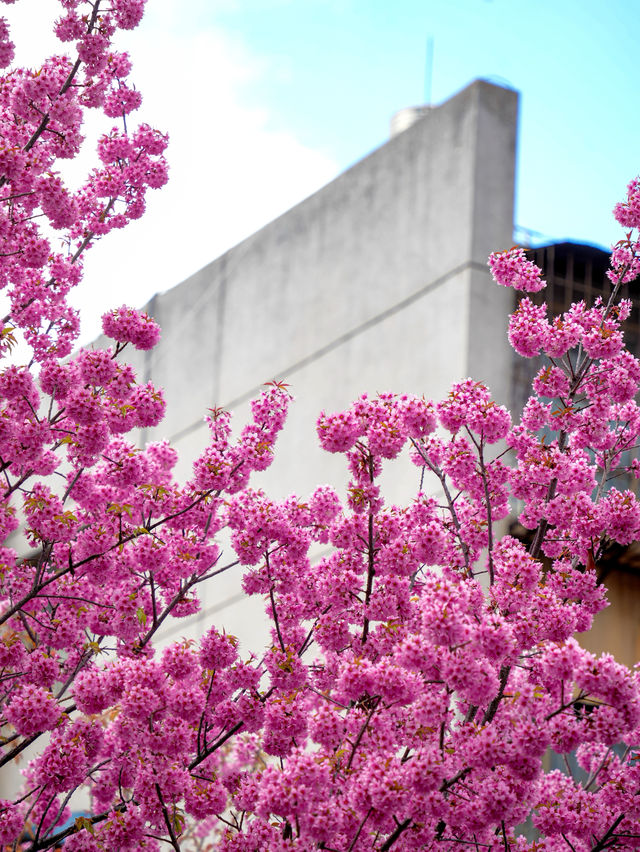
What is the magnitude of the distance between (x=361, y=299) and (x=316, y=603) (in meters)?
9.51

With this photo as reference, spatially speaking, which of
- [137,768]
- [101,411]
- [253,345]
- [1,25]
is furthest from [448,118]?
[137,768]

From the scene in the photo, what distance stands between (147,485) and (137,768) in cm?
144

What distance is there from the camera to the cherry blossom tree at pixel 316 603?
4676 millimetres

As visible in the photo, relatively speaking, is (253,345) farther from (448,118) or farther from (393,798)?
(393,798)

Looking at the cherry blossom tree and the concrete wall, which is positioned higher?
the concrete wall

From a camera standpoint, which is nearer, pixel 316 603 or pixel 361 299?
Answer: pixel 316 603

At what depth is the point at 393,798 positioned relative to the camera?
4.52 m

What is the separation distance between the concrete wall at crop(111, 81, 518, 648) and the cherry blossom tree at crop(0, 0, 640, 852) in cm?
652

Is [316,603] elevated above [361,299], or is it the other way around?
[361,299]

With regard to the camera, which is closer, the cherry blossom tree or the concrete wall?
the cherry blossom tree

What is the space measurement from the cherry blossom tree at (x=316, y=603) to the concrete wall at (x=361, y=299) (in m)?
6.52

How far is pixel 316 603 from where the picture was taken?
588 centimetres

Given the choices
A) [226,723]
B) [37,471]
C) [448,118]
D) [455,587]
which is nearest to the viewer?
[455,587]

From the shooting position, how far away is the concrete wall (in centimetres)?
1308
